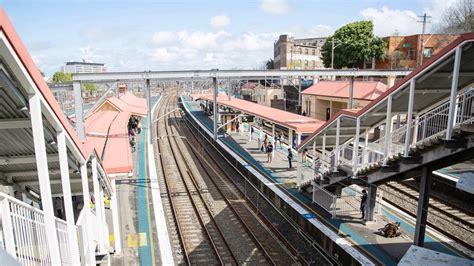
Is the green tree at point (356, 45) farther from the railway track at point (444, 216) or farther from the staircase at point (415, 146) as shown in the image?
the staircase at point (415, 146)

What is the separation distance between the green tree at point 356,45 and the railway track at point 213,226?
28601 millimetres

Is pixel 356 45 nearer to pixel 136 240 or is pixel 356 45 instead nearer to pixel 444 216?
pixel 444 216

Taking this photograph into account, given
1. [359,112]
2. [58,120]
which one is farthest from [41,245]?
[359,112]

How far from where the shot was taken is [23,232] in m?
4.03

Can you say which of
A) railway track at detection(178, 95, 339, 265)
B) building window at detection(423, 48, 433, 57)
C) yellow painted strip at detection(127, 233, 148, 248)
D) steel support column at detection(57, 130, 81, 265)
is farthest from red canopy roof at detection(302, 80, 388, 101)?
steel support column at detection(57, 130, 81, 265)

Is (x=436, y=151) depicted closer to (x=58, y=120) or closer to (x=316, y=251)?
(x=316, y=251)

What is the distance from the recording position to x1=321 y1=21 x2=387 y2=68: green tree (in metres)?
39.9

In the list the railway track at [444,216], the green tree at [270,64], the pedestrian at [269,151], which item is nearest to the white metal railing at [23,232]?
the railway track at [444,216]

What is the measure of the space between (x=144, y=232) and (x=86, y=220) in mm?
5321

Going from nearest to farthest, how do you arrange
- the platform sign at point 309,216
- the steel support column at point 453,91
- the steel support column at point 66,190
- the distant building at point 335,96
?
1. the steel support column at point 66,190
2. the steel support column at point 453,91
3. the platform sign at point 309,216
4. the distant building at point 335,96

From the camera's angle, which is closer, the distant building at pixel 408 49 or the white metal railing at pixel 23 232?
the white metal railing at pixel 23 232

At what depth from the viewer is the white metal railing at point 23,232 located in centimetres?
350

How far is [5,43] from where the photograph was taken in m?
2.81

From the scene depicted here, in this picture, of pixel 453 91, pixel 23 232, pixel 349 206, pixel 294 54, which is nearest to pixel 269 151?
pixel 349 206
